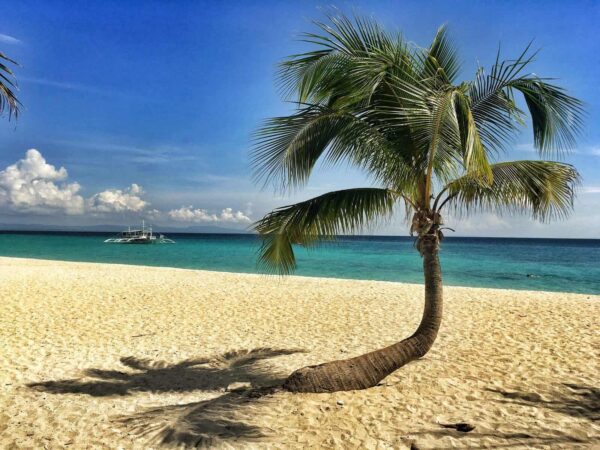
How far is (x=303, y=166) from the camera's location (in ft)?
19.2

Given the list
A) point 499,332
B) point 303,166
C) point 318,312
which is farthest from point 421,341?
point 318,312

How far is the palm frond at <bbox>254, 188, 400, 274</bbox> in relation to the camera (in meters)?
5.71

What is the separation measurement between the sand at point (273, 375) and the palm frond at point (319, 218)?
6.59 feet

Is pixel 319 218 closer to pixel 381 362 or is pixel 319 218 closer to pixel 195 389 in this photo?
pixel 381 362

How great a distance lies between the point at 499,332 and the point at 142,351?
7415 millimetres

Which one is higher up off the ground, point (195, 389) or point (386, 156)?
point (386, 156)

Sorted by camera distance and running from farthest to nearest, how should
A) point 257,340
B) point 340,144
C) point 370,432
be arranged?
point 257,340 → point 340,144 → point 370,432

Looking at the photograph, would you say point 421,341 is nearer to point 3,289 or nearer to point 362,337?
point 362,337

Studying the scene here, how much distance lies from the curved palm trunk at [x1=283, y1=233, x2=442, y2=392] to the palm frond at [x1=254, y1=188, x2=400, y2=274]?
810mm

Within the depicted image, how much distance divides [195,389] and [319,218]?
116 inches

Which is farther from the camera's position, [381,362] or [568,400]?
[381,362]

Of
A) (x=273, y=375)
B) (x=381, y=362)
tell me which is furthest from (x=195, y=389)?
(x=381, y=362)

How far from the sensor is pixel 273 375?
6.43 metres

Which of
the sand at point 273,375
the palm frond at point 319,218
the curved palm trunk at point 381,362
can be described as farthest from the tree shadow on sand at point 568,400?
the palm frond at point 319,218
